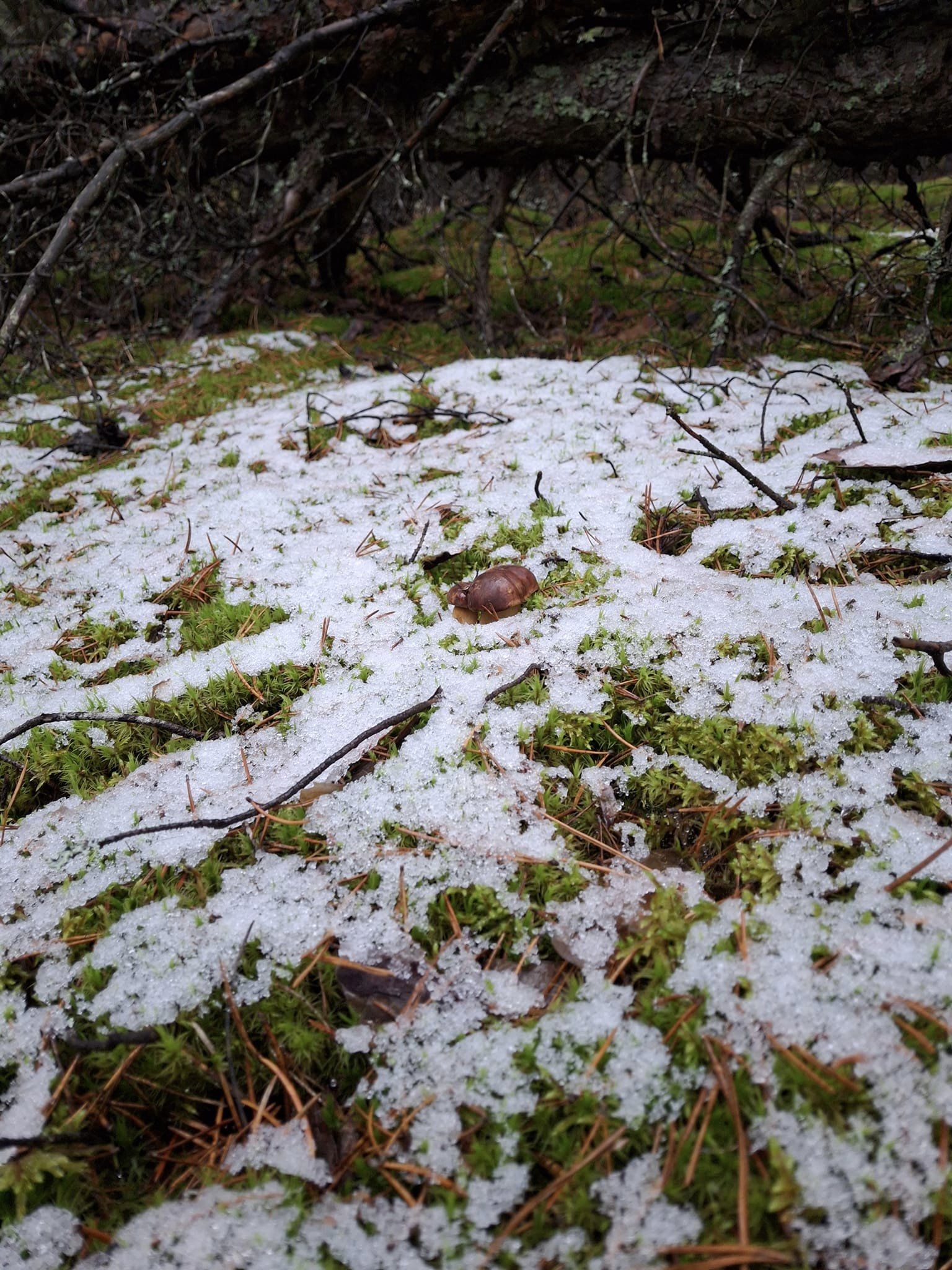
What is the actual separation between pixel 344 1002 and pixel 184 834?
24.3 inches

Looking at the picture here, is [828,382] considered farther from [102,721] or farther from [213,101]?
[213,101]

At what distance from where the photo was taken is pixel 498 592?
7.54 feet

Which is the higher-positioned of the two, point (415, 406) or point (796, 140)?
point (796, 140)

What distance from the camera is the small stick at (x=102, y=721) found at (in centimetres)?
191

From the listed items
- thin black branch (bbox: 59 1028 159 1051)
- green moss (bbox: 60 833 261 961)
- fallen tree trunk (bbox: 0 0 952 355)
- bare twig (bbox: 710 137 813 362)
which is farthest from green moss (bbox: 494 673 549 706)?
fallen tree trunk (bbox: 0 0 952 355)

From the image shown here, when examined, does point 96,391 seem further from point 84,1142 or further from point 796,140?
point 796,140

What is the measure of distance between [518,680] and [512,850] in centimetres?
56

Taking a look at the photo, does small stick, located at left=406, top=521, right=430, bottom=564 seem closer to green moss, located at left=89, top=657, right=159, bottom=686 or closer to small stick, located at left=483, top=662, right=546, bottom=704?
small stick, located at left=483, top=662, right=546, bottom=704

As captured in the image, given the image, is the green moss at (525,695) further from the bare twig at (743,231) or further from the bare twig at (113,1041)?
the bare twig at (743,231)

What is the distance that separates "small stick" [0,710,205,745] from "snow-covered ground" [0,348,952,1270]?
7 cm

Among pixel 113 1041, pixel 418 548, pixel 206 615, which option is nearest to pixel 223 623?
pixel 206 615

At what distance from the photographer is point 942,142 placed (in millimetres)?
3785

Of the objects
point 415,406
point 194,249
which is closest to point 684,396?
point 415,406

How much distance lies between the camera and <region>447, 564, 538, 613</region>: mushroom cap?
2301mm
